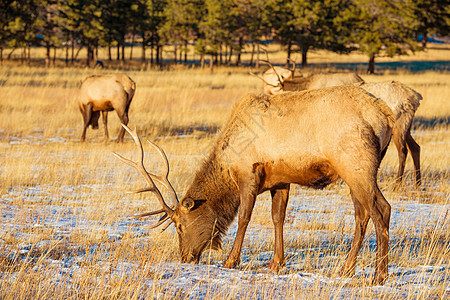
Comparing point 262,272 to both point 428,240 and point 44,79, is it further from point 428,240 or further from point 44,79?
point 44,79

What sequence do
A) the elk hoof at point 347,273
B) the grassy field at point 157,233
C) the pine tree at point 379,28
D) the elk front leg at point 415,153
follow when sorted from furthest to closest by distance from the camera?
1. the pine tree at point 379,28
2. the elk front leg at point 415,153
3. the elk hoof at point 347,273
4. the grassy field at point 157,233

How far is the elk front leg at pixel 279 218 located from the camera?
5719 millimetres

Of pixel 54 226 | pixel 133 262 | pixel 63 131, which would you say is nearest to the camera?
pixel 133 262

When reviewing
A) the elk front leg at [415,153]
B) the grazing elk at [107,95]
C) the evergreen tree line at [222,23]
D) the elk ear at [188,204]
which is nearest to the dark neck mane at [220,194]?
the elk ear at [188,204]

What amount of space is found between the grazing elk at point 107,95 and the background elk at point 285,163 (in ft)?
30.1

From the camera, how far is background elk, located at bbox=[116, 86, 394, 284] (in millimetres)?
4980

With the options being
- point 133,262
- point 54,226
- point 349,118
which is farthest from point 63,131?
point 349,118

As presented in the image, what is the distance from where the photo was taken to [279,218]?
5.93 metres

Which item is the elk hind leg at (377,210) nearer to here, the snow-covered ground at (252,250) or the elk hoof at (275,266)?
the snow-covered ground at (252,250)

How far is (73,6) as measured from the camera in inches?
2046

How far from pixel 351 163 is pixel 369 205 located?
0.41 m

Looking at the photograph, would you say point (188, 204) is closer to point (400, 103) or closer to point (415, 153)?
point (400, 103)

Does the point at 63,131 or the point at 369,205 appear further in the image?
the point at 63,131

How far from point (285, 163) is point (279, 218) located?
0.83 meters
